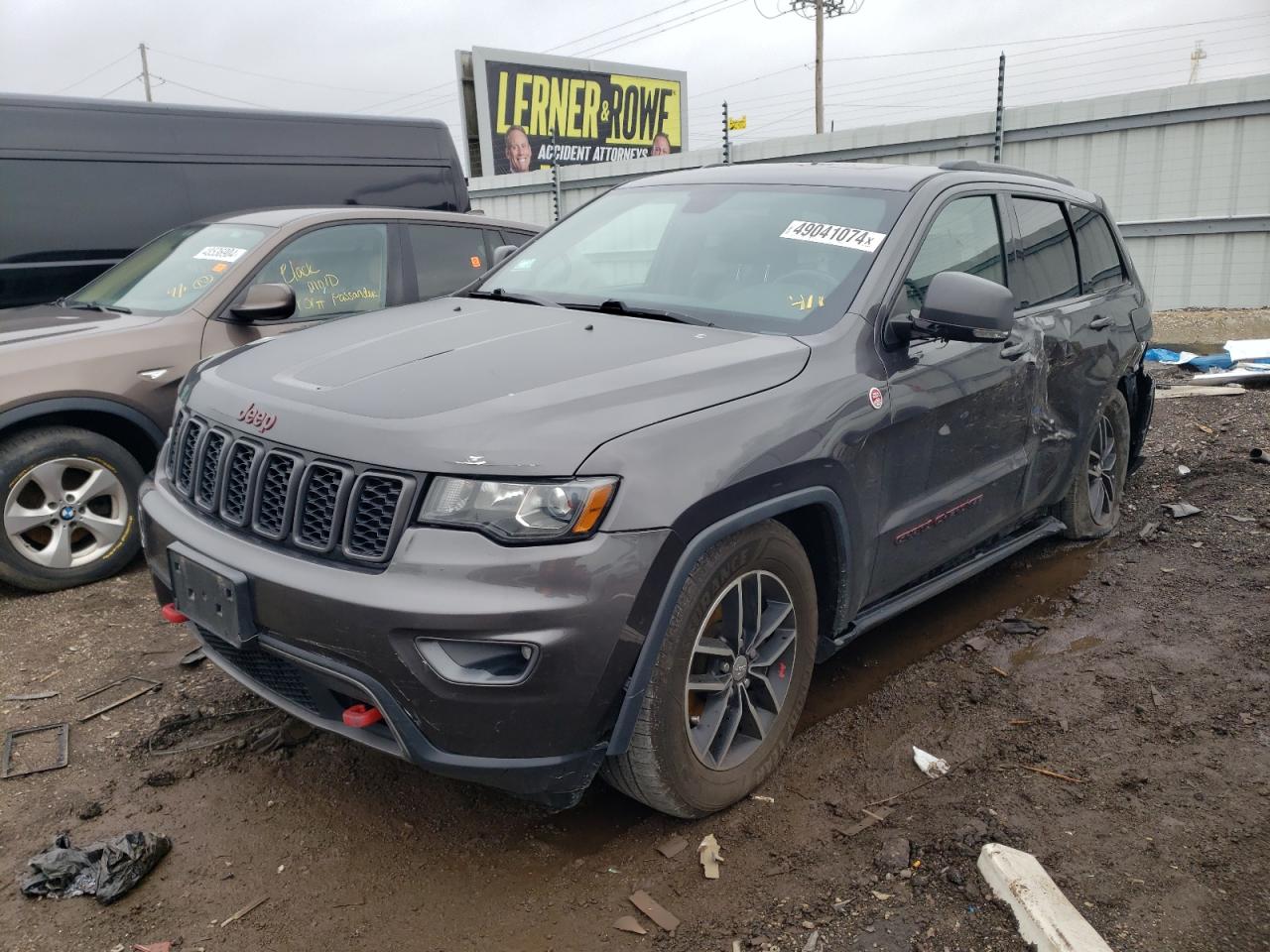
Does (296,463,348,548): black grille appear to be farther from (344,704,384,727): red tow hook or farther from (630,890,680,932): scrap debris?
(630,890,680,932): scrap debris

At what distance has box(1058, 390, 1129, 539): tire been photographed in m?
4.78

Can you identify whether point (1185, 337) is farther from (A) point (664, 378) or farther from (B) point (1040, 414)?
(A) point (664, 378)

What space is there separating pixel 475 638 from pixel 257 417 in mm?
933

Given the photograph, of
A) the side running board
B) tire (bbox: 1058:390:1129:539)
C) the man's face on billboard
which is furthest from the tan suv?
the man's face on billboard

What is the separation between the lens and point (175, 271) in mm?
5230

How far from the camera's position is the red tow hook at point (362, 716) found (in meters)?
2.39

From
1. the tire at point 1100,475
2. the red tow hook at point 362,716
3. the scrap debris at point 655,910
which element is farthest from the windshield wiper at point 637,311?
the tire at point 1100,475

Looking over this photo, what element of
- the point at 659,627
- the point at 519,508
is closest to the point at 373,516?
the point at 519,508

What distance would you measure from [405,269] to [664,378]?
345cm

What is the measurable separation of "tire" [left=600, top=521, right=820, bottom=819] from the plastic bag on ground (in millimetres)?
1214

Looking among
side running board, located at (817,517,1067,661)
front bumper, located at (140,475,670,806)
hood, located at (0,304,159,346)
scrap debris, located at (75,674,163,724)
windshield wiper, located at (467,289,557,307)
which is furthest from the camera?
hood, located at (0,304,159,346)

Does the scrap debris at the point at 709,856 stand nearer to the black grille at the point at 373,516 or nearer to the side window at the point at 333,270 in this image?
the black grille at the point at 373,516

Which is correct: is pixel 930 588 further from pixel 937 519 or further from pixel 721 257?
pixel 721 257

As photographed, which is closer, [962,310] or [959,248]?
[962,310]
